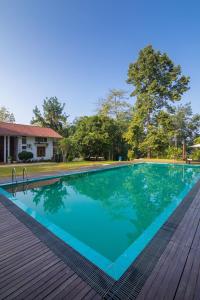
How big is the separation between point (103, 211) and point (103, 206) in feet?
1.49

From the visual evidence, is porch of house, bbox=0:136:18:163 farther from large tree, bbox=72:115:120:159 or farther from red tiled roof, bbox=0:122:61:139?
large tree, bbox=72:115:120:159

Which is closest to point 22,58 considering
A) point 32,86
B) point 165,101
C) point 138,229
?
point 32,86

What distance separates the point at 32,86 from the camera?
1572cm

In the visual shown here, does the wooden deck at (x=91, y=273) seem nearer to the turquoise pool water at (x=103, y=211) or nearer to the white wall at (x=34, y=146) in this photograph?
the turquoise pool water at (x=103, y=211)

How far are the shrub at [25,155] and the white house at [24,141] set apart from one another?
0.59m

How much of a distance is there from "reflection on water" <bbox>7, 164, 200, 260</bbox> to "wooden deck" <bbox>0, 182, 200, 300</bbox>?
39.8 inches

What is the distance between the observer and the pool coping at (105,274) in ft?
6.39

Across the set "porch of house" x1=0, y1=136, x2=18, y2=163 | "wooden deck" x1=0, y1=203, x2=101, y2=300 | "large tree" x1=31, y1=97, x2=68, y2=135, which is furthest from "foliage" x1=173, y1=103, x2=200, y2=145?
"wooden deck" x1=0, y1=203, x2=101, y2=300

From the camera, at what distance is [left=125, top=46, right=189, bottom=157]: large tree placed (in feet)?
61.4

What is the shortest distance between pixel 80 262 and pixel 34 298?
0.76 metres

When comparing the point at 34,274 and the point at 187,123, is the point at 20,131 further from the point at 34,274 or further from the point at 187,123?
the point at 187,123

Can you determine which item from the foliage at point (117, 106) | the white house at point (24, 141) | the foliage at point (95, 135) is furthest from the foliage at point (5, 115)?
the foliage at point (117, 106)

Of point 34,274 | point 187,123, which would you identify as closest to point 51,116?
point 187,123

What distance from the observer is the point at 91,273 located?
2.19 meters
